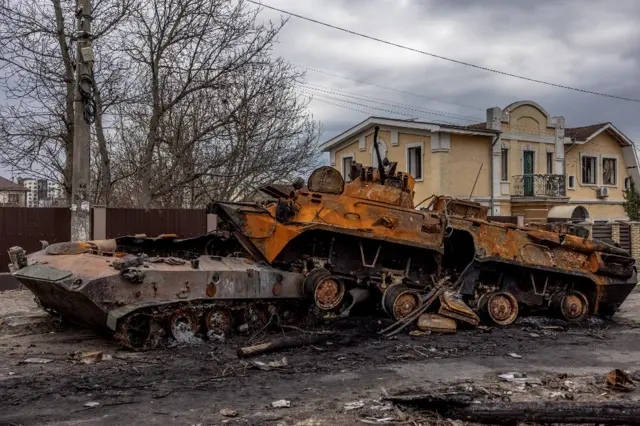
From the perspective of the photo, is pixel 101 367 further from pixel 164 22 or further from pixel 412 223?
pixel 164 22

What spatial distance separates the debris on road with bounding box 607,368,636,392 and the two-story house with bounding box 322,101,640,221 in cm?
1929

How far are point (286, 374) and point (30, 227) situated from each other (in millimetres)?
9274

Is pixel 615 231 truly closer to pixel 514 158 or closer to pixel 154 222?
pixel 514 158

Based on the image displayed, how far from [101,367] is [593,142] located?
99.8 feet

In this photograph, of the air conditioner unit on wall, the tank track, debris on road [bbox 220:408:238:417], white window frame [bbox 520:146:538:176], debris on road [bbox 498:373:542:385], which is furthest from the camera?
the air conditioner unit on wall

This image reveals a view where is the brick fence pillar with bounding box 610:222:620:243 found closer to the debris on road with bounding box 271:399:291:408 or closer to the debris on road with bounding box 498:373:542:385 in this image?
the debris on road with bounding box 498:373:542:385

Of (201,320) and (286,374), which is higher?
(201,320)

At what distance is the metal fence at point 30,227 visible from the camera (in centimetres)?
1417

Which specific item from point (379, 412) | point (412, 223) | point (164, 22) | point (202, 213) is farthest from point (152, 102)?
point (379, 412)

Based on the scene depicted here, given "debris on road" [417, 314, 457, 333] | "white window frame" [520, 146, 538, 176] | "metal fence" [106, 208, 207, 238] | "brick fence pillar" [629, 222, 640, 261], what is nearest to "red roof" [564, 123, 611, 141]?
"white window frame" [520, 146, 538, 176]

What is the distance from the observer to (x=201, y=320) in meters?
8.91

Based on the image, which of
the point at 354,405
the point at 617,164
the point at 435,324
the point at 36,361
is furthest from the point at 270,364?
the point at 617,164

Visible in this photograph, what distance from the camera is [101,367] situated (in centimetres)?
753

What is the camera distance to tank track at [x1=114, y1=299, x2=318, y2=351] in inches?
328
